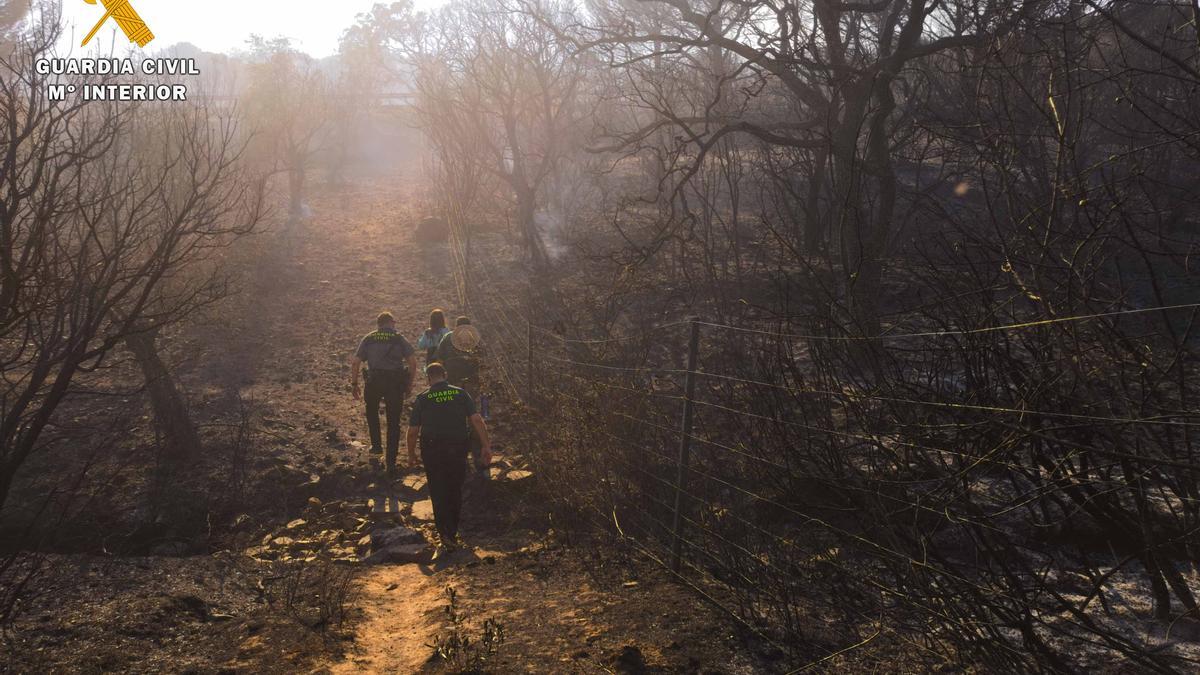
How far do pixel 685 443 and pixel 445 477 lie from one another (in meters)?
2.80

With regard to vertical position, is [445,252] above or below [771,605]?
above

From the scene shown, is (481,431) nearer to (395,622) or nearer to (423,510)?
(423,510)

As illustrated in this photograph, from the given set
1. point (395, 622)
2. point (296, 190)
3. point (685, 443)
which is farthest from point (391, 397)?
point (296, 190)

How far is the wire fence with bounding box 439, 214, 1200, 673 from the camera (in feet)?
11.1

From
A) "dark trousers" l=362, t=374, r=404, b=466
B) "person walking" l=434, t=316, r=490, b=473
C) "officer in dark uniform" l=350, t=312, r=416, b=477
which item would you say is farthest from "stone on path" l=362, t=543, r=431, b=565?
"person walking" l=434, t=316, r=490, b=473

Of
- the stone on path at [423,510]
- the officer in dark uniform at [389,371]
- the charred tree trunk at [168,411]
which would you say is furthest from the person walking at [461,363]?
the charred tree trunk at [168,411]

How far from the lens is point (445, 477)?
25.3ft

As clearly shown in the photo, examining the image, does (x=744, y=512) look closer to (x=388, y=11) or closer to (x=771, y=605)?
(x=771, y=605)

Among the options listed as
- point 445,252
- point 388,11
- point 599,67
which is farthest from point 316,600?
point 388,11

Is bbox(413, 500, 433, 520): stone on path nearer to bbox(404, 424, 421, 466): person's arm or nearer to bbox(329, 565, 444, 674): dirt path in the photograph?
bbox(404, 424, 421, 466): person's arm

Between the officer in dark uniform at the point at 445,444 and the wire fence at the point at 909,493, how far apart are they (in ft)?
2.69

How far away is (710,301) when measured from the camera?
51.5 feet

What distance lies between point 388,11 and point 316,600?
2781 inches

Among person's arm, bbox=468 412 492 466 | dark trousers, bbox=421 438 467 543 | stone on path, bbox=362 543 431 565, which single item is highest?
person's arm, bbox=468 412 492 466
